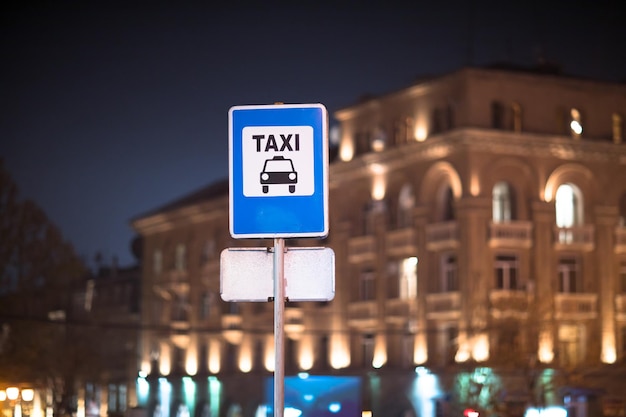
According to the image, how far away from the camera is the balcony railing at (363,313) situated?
57.2 m

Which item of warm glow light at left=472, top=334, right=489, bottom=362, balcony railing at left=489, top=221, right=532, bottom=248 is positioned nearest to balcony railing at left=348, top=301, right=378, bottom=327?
warm glow light at left=472, top=334, right=489, bottom=362

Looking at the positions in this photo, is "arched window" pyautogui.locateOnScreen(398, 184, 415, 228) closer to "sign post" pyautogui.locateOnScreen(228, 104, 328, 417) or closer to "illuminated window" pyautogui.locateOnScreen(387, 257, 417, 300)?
"illuminated window" pyautogui.locateOnScreen(387, 257, 417, 300)

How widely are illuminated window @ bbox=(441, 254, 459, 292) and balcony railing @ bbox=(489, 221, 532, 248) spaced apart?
175 centimetres

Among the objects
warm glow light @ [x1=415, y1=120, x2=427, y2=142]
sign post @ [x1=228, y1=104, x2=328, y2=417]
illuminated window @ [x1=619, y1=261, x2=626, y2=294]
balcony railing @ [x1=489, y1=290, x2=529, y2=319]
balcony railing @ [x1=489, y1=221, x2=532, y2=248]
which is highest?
warm glow light @ [x1=415, y1=120, x2=427, y2=142]

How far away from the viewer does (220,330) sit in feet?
235

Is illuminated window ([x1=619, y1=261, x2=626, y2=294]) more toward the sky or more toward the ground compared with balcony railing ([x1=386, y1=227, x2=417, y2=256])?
more toward the ground

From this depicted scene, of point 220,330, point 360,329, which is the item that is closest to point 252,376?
point 220,330

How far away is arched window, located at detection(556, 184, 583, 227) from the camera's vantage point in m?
54.4

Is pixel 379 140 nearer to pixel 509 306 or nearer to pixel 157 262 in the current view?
pixel 509 306

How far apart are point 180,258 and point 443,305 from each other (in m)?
26.9

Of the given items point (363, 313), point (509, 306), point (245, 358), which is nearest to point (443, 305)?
point (509, 306)

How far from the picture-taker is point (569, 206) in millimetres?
54781

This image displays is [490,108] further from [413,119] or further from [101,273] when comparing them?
[101,273]

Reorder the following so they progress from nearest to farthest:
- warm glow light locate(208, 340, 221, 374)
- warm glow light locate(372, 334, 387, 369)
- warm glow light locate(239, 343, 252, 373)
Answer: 1. warm glow light locate(372, 334, 387, 369)
2. warm glow light locate(239, 343, 252, 373)
3. warm glow light locate(208, 340, 221, 374)
